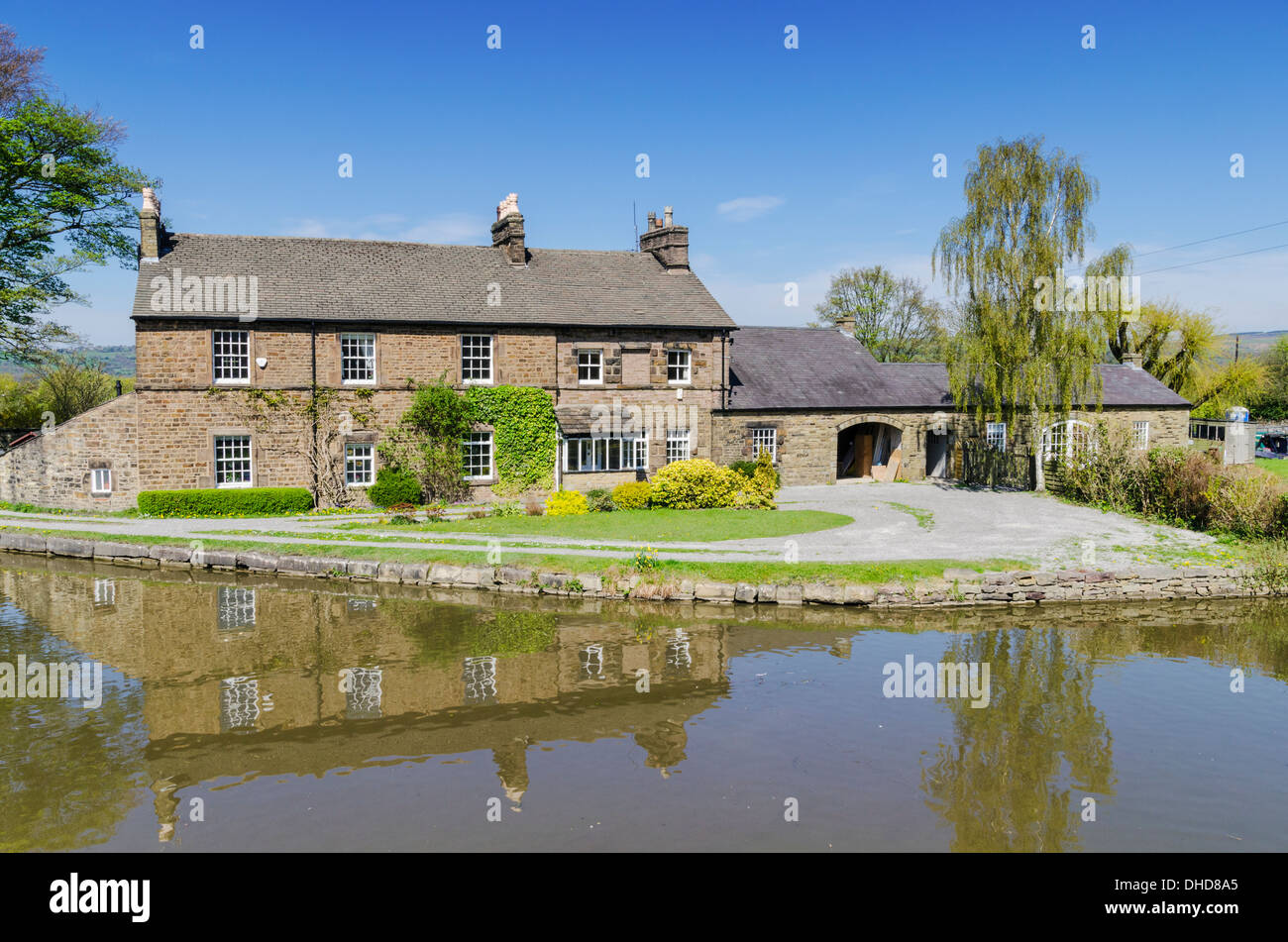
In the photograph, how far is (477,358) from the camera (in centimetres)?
2966

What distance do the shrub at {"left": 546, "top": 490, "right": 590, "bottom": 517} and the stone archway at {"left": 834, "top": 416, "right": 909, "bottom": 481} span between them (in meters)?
12.1

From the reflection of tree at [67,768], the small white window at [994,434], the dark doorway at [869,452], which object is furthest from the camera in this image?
the dark doorway at [869,452]

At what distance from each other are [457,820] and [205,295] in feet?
76.6

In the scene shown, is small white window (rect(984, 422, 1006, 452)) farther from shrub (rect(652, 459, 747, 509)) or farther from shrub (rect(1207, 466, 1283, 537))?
shrub (rect(652, 459, 747, 509))

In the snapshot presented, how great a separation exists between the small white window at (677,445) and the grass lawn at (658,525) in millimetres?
5246

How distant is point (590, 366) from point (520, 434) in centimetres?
351

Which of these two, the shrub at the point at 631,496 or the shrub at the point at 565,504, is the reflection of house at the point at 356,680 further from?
the shrub at the point at 631,496

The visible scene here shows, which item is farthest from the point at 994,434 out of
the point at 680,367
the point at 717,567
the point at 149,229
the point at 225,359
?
the point at 149,229

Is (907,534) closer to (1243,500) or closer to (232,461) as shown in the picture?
(1243,500)

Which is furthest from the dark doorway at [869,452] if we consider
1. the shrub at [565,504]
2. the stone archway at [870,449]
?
the shrub at [565,504]

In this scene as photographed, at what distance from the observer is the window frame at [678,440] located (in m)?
31.8

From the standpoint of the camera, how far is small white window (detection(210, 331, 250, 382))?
27156 millimetres
